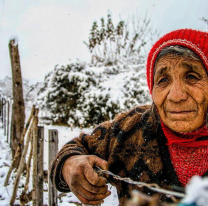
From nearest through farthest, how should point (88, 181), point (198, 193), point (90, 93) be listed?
1. point (198, 193)
2. point (88, 181)
3. point (90, 93)

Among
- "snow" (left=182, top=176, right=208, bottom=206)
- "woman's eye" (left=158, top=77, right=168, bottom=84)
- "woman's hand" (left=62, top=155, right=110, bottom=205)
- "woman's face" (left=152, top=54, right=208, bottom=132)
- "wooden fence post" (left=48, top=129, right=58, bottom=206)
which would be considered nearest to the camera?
"snow" (left=182, top=176, right=208, bottom=206)

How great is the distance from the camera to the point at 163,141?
1.45 meters

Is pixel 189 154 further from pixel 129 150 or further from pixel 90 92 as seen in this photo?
pixel 90 92

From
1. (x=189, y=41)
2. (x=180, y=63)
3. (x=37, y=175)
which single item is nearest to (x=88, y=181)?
(x=180, y=63)

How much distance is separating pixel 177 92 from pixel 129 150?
2.09ft

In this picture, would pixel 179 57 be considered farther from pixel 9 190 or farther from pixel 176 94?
pixel 9 190

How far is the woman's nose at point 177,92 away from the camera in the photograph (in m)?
1.17

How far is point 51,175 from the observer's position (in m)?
1.41

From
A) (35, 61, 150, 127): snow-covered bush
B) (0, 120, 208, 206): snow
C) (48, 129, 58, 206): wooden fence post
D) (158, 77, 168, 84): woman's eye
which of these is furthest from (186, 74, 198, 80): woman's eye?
(35, 61, 150, 127): snow-covered bush

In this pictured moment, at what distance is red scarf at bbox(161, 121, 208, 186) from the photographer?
124 centimetres

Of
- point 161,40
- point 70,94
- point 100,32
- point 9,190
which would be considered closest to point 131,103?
point 70,94

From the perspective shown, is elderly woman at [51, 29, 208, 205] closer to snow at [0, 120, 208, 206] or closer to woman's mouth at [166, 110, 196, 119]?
woman's mouth at [166, 110, 196, 119]

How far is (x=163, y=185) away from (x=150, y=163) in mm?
167

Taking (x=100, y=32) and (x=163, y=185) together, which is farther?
(x=100, y=32)
